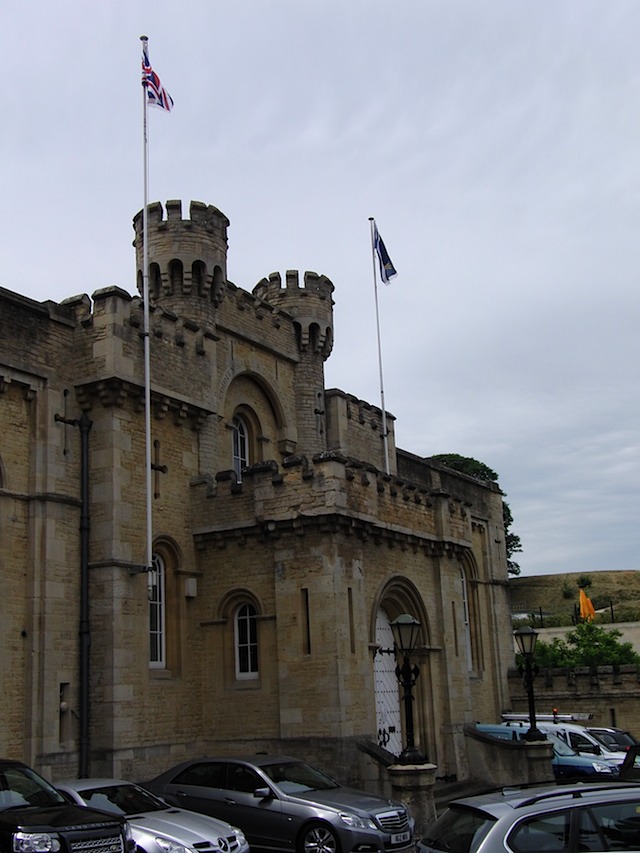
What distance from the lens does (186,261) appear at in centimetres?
2305

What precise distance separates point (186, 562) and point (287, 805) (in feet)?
25.8

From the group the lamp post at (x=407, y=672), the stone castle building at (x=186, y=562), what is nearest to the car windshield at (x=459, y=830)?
the lamp post at (x=407, y=672)

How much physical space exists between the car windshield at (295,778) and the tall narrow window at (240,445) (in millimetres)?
9648

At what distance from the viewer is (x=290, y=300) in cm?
→ 2738

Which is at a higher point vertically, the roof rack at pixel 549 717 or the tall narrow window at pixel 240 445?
the tall narrow window at pixel 240 445

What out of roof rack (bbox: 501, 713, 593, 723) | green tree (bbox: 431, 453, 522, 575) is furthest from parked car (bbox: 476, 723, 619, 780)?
green tree (bbox: 431, 453, 522, 575)

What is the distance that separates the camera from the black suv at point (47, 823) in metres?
9.80

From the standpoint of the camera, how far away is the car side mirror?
1413cm

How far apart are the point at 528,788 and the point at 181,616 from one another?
12.6 meters

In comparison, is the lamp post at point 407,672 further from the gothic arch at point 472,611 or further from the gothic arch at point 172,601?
the gothic arch at point 472,611

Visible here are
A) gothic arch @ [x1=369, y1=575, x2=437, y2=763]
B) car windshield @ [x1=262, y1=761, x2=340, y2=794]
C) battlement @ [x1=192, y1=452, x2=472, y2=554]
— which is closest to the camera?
car windshield @ [x1=262, y1=761, x2=340, y2=794]

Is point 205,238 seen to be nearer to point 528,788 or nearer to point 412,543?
point 412,543

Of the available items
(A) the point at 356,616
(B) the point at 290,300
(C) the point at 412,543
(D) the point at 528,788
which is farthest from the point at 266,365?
(D) the point at 528,788

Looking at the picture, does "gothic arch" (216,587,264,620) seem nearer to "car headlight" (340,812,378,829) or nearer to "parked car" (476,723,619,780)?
"parked car" (476,723,619,780)
